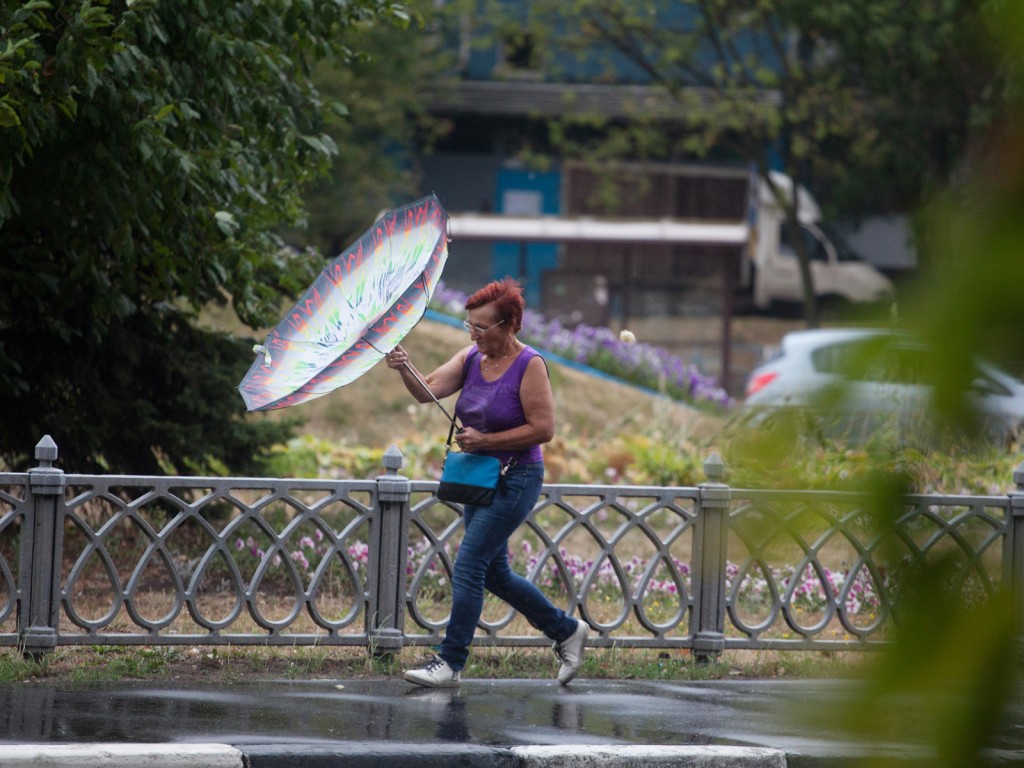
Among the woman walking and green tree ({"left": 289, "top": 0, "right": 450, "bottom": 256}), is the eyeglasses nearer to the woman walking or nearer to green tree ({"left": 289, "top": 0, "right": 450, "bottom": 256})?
the woman walking

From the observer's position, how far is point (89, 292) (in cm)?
837

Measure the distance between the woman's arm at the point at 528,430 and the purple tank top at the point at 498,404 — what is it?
1.6 inches

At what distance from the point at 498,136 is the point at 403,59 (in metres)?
5.03

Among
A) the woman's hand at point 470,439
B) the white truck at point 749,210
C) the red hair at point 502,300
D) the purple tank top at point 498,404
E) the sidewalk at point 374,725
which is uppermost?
the white truck at point 749,210

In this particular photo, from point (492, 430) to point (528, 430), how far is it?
179 mm

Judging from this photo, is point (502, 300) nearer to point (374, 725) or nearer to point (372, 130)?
point (374, 725)

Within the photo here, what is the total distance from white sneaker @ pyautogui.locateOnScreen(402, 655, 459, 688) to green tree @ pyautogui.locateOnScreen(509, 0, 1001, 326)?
18683mm

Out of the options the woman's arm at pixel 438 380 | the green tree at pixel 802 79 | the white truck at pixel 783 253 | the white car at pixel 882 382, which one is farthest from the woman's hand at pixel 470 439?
the white truck at pixel 783 253

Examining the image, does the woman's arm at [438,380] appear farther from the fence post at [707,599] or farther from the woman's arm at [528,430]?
the fence post at [707,599]

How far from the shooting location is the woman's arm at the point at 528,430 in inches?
232

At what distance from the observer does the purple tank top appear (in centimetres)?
594

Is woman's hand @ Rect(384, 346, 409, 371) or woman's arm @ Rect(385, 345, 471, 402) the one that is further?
woman's arm @ Rect(385, 345, 471, 402)

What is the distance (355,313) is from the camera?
5.49 m

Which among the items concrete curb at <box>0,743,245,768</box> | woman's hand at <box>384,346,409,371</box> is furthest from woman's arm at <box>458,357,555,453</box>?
concrete curb at <box>0,743,245,768</box>
